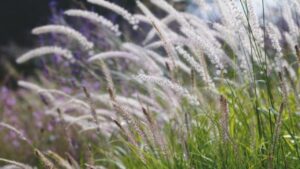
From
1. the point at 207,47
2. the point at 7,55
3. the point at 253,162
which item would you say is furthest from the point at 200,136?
the point at 7,55

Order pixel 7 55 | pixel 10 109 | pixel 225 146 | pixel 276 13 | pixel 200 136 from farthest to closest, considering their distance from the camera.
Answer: pixel 7 55
pixel 10 109
pixel 276 13
pixel 200 136
pixel 225 146

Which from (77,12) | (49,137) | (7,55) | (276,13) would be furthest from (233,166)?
(7,55)

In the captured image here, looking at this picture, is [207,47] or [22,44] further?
[22,44]

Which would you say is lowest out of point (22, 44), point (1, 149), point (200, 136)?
point (22, 44)

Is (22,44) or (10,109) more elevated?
(10,109)

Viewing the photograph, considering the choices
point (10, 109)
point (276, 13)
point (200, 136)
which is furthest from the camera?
point (10, 109)

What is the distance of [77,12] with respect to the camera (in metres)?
3.43

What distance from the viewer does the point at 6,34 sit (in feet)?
79.4

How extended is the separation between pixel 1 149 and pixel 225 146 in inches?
182

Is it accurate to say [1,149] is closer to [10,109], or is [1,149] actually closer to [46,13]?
[10,109]

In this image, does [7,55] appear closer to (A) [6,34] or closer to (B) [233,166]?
(A) [6,34]

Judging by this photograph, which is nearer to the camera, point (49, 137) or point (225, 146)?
point (225, 146)

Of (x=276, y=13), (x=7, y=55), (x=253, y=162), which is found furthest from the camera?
(x=7, y=55)

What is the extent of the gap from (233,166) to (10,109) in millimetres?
5325
